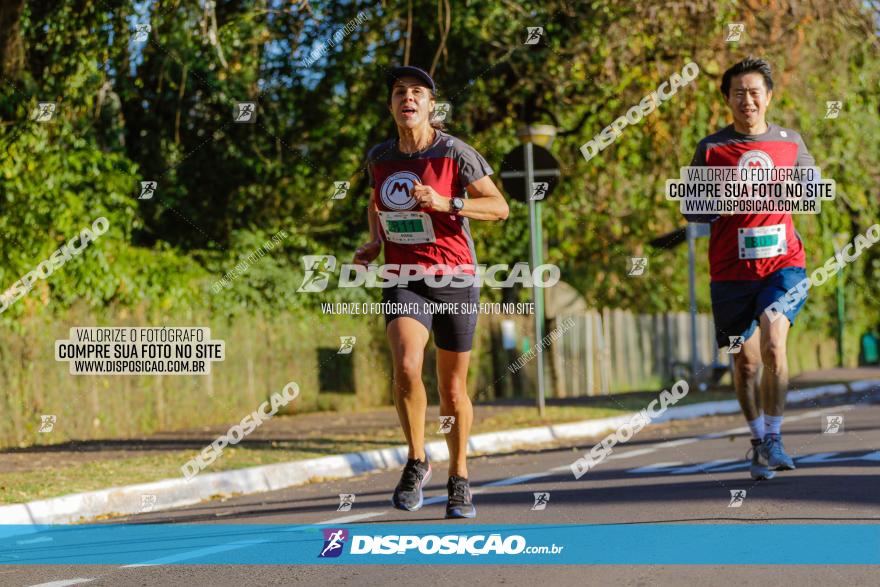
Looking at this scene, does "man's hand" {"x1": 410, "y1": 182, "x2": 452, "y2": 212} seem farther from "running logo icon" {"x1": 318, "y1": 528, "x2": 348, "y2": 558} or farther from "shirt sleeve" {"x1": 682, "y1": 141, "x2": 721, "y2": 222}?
"shirt sleeve" {"x1": 682, "y1": 141, "x2": 721, "y2": 222}

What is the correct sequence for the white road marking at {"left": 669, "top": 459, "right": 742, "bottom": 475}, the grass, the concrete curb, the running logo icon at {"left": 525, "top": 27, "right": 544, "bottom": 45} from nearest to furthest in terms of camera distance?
the concrete curb, the white road marking at {"left": 669, "top": 459, "right": 742, "bottom": 475}, the grass, the running logo icon at {"left": 525, "top": 27, "right": 544, "bottom": 45}

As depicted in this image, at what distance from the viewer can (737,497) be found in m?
7.49

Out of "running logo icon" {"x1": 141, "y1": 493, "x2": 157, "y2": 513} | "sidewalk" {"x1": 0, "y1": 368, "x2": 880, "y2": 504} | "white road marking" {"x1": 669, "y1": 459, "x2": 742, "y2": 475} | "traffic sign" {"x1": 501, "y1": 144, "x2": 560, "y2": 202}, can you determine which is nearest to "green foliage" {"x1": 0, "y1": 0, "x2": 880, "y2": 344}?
"sidewalk" {"x1": 0, "y1": 368, "x2": 880, "y2": 504}

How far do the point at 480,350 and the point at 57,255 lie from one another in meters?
9.37

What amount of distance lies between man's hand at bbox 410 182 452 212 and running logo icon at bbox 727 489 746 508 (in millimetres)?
2242

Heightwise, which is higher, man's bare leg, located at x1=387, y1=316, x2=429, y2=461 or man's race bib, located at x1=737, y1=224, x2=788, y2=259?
man's race bib, located at x1=737, y1=224, x2=788, y2=259

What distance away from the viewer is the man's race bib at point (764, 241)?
8195mm

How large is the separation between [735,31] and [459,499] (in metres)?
11.2

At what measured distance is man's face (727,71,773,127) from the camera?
8.22 m

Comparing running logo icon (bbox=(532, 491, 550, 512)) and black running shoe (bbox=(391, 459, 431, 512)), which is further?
running logo icon (bbox=(532, 491, 550, 512))

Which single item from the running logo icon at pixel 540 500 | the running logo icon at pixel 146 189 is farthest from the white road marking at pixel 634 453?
the running logo icon at pixel 146 189

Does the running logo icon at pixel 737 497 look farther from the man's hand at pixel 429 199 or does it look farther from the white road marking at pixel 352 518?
the man's hand at pixel 429 199

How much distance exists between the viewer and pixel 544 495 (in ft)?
27.0

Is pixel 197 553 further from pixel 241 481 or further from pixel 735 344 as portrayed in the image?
pixel 241 481
